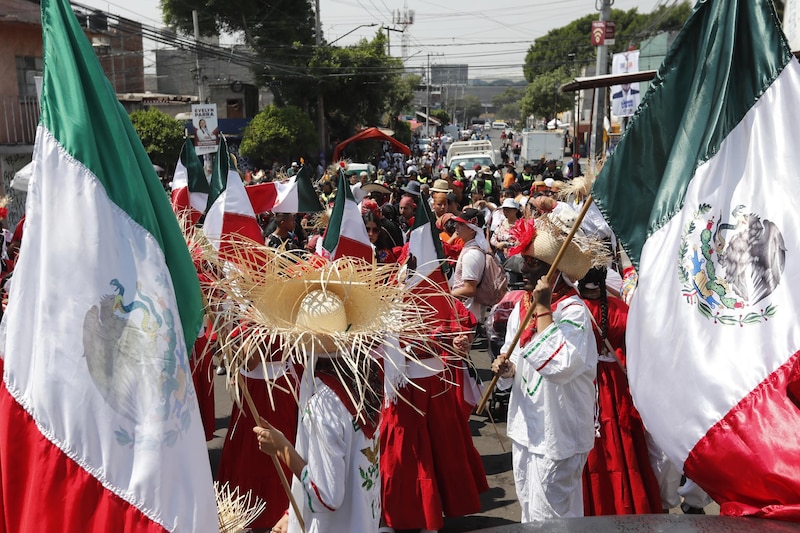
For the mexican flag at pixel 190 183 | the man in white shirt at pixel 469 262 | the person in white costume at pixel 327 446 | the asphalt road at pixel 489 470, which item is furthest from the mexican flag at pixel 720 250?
the mexican flag at pixel 190 183

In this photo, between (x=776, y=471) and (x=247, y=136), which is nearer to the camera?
(x=776, y=471)

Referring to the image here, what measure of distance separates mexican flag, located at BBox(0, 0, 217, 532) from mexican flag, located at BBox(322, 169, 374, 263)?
10.9 feet

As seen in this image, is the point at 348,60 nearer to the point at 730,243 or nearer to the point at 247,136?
the point at 247,136

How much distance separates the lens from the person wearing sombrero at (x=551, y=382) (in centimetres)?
412

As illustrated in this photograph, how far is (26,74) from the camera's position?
861 inches

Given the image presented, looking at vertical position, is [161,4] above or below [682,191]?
above

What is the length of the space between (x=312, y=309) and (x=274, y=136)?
27423 millimetres

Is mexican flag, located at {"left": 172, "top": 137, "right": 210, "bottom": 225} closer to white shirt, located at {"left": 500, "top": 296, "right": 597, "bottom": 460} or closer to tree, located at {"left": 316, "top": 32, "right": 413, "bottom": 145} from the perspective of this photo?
white shirt, located at {"left": 500, "top": 296, "right": 597, "bottom": 460}

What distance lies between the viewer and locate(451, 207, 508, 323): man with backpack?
25.1 feet

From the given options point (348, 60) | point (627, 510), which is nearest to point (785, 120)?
point (627, 510)

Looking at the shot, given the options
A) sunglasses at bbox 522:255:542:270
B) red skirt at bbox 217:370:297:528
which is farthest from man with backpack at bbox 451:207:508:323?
sunglasses at bbox 522:255:542:270

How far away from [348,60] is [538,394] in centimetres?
3322

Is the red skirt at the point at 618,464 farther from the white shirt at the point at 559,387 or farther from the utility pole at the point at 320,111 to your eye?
the utility pole at the point at 320,111

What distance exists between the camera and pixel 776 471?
2.74 metres
